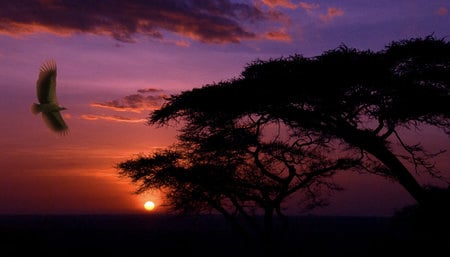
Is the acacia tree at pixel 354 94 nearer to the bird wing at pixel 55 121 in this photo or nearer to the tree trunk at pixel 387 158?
the tree trunk at pixel 387 158

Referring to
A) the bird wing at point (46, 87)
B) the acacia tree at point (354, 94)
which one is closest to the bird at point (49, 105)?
the bird wing at point (46, 87)

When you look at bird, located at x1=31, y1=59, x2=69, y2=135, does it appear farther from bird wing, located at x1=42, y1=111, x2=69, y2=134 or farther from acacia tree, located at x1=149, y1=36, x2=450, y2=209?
acacia tree, located at x1=149, y1=36, x2=450, y2=209

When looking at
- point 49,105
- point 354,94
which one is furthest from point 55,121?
point 354,94

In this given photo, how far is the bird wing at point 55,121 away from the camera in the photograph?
11148 millimetres

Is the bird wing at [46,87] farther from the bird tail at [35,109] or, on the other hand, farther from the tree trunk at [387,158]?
the tree trunk at [387,158]

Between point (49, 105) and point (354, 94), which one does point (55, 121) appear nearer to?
point (49, 105)

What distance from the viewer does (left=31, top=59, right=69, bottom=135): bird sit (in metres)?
11.0

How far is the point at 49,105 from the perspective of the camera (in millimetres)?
11109

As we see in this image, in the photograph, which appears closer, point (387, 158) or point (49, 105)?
point (49, 105)

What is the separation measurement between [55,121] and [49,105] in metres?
0.36

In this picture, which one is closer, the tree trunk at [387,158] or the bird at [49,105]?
the bird at [49,105]

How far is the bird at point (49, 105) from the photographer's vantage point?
1099 cm

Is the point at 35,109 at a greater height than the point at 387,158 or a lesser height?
greater

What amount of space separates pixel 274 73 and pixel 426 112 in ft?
11.8
